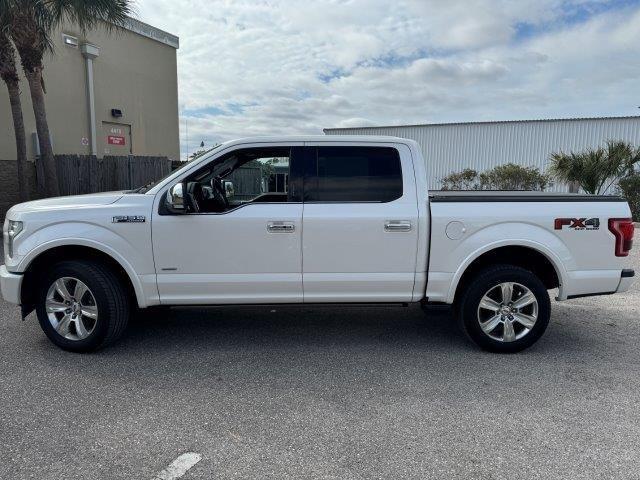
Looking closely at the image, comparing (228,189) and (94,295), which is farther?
(228,189)

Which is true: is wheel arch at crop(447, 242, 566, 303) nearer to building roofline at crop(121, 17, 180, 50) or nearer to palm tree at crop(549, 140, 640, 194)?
palm tree at crop(549, 140, 640, 194)

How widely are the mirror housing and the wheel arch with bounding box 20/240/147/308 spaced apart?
2.08 ft

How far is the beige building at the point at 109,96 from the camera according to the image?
15.3 m

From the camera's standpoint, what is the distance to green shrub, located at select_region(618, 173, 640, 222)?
14805 mm

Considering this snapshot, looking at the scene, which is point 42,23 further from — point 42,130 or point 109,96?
point 109,96

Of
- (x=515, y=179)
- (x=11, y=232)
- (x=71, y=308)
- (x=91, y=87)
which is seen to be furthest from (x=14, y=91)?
(x=515, y=179)

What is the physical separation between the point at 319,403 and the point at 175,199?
215 centimetres

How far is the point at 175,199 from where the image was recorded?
4.31m

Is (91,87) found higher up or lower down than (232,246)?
higher up

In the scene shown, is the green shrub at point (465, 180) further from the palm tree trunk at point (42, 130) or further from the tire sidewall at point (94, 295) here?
the tire sidewall at point (94, 295)

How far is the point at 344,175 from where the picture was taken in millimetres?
4469

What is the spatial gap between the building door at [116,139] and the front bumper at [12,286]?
14.5 m

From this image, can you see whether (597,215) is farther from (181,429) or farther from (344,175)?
(181,429)

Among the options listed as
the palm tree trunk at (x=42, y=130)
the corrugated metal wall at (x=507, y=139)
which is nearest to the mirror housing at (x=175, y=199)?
the palm tree trunk at (x=42, y=130)
